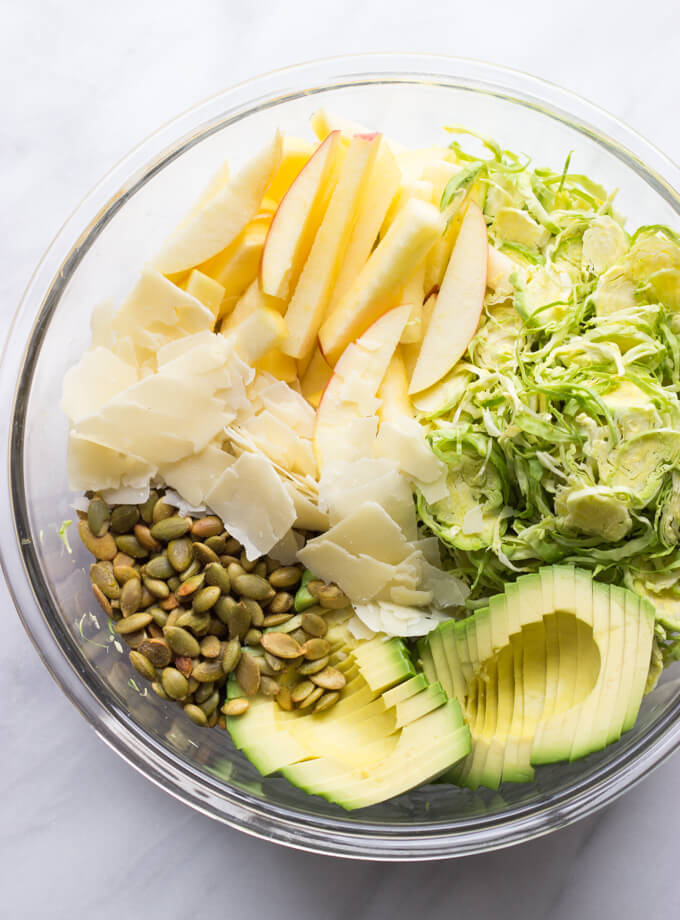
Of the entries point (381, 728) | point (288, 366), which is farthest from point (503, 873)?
point (288, 366)

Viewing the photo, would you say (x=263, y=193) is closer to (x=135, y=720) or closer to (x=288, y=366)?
(x=288, y=366)

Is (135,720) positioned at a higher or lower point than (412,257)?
lower

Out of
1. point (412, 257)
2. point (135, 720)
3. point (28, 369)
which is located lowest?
point (135, 720)

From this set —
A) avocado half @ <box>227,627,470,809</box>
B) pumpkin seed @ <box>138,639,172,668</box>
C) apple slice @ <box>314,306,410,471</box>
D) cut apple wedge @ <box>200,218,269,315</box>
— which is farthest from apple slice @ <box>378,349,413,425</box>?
pumpkin seed @ <box>138,639,172,668</box>

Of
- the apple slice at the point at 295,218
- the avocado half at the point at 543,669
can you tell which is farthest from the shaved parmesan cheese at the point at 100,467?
the avocado half at the point at 543,669

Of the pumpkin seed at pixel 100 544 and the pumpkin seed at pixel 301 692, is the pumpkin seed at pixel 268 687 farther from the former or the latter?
the pumpkin seed at pixel 100 544

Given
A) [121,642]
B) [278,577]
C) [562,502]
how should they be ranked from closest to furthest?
[562,502] → [278,577] → [121,642]

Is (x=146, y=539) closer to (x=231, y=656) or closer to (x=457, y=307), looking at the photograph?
(x=231, y=656)
